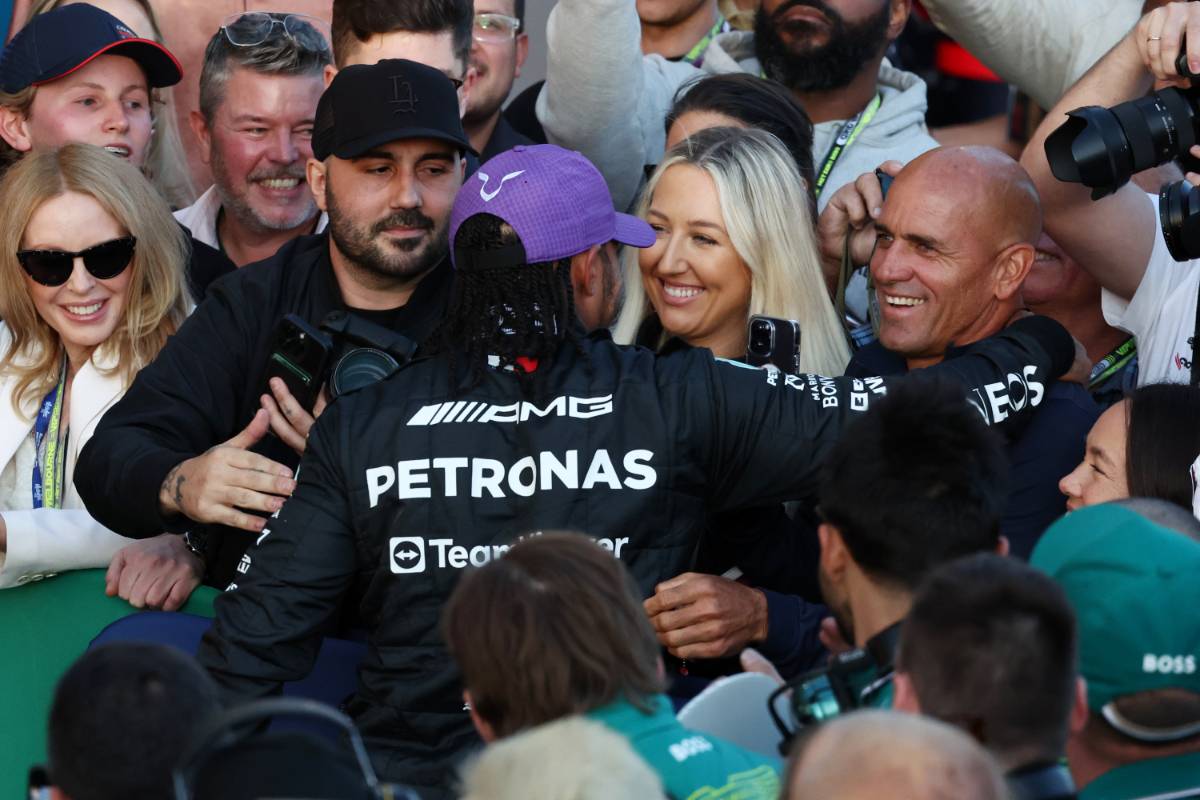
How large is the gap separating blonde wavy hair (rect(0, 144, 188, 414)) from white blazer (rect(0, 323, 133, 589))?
0.27ft

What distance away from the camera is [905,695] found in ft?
7.40

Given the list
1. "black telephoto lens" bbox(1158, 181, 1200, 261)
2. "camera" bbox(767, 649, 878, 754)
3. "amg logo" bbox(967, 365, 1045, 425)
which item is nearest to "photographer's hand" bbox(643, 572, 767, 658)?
"amg logo" bbox(967, 365, 1045, 425)

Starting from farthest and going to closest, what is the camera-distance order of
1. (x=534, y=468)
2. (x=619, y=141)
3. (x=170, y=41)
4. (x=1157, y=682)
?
(x=170, y=41) < (x=619, y=141) < (x=534, y=468) < (x=1157, y=682)

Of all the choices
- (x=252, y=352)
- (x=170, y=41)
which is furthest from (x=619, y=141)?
(x=170, y=41)

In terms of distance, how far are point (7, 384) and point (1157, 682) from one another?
3251 mm

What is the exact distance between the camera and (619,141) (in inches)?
202

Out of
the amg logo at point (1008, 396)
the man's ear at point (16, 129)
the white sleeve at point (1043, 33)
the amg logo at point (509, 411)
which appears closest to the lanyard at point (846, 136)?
the white sleeve at point (1043, 33)

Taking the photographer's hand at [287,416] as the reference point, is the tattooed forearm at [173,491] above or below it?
below

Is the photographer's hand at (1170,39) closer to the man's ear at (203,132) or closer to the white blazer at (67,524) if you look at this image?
the white blazer at (67,524)

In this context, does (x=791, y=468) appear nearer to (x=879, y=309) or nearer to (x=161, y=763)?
(x=879, y=309)

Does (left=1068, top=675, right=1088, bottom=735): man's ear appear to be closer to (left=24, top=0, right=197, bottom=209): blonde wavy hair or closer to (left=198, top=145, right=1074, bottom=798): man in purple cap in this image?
(left=198, top=145, right=1074, bottom=798): man in purple cap

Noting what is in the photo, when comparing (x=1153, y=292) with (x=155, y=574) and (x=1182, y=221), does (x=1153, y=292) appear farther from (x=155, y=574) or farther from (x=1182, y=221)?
(x=155, y=574)

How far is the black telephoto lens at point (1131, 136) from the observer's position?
12.6ft

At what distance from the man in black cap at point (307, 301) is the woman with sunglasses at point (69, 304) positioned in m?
0.49
